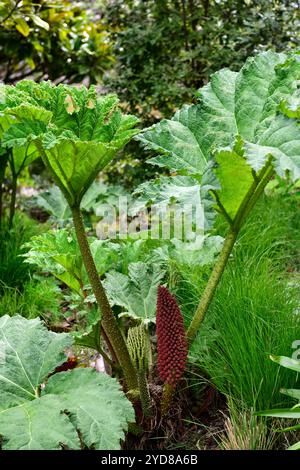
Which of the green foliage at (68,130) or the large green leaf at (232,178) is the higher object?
the green foliage at (68,130)

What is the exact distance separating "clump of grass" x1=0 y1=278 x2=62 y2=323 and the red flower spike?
3.08 feet

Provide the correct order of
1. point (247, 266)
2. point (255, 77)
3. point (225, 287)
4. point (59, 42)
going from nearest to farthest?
point (255, 77) < point (225, 287) < point (247, 266) < point (59, 42)

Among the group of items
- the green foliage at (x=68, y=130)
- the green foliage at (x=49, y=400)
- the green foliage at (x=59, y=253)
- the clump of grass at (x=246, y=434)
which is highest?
the green foliage at (x=68, y=130)

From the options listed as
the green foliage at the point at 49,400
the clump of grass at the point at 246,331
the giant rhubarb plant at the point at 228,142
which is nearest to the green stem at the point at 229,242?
the giant rhubarb plant at the point at 228,142

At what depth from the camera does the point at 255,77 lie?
85.0 inches

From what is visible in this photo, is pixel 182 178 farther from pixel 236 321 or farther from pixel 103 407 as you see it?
pixel 103 407

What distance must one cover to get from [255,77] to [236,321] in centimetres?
83

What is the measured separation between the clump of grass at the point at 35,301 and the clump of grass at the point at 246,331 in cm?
65

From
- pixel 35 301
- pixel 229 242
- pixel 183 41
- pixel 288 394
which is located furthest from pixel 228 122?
pixel 183 41

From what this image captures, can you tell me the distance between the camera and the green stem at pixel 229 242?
198 cm

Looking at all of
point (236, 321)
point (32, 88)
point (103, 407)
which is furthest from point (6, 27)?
point (103, 407)

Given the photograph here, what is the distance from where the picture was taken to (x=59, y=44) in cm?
483

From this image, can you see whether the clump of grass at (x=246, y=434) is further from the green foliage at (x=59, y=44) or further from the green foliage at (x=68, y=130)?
the green foliage at (x=59, y=44)
